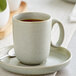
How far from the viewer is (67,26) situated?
3.71ft

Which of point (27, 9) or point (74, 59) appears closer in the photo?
point (74, 59)

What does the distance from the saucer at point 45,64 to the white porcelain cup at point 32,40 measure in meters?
0.02

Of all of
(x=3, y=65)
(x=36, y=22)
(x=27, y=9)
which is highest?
(x=36, y=22)

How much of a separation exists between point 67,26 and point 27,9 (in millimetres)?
309

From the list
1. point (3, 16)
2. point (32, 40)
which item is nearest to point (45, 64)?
point (32, 40)

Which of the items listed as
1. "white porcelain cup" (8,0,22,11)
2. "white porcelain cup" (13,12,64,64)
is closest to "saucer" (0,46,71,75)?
"white porcelain cup" (13,12,64,64)

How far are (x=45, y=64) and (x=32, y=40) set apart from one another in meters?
0.07

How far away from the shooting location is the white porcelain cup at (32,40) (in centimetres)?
69

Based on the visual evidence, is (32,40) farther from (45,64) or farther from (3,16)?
(3,16)

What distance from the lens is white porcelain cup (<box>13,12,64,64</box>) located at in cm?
69

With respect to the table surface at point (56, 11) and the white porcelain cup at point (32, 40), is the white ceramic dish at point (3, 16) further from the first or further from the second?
the white porcelain cup at point (32, 40)

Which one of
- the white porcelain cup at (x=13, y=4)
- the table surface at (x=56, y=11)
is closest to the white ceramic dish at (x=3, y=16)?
the table surface at (x=56, y=11)

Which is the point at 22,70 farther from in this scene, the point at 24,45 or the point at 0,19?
the point at 0,19

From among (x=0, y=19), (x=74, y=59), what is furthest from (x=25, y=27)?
(x=0, y=19)
